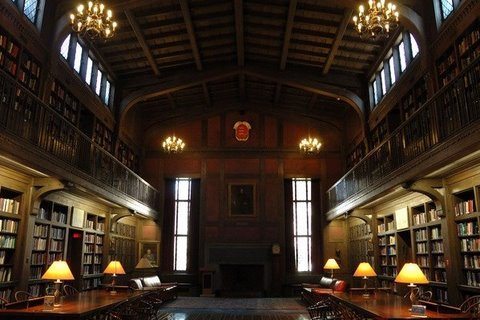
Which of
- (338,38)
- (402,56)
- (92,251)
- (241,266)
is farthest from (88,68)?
(241,266)

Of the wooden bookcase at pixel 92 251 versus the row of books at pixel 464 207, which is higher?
the row of books at pixel 464 207

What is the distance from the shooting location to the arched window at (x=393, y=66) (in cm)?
1051

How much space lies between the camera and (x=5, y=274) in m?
7.86

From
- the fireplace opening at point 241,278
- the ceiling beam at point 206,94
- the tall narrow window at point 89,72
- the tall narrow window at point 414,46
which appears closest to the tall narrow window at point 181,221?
the fireplace opening at point 241,278

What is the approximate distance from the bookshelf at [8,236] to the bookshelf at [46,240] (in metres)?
0.61

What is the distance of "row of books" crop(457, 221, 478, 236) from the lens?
7.33 metres

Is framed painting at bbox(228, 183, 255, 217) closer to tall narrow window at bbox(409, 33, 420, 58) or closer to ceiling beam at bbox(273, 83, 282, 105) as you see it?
ceiling beam at bbox(273, 83, 282, 105)

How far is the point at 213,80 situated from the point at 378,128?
5.86m

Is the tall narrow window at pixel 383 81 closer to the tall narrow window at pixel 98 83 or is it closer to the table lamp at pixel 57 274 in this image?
the tall narrow window at pixel 98 83

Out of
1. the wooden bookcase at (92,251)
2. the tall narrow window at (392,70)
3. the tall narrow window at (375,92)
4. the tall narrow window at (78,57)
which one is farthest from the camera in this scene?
the tall narrow window at (375,92)

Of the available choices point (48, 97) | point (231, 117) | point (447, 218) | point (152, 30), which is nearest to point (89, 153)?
point (48, 97)

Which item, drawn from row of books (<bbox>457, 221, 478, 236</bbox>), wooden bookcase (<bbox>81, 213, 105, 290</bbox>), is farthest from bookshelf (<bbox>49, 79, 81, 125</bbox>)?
row of books (<bbox>457, 221, 478, 236</bbox>)

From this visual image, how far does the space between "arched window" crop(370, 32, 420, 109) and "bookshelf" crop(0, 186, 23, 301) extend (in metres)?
8.81

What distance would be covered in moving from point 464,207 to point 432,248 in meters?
1.67
